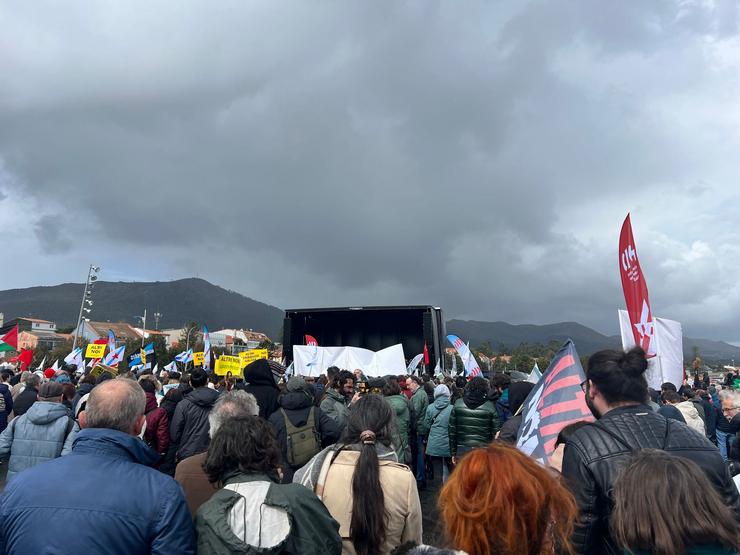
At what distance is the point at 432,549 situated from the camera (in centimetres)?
153

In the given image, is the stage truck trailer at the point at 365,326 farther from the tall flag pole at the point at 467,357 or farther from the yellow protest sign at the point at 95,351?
the yellow protest sign at the point at 95,351

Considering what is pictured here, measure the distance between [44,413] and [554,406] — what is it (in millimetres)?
4323

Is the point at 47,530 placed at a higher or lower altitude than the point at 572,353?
lower

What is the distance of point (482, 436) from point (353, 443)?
333 cm

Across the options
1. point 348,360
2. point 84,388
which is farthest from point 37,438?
point 348,360

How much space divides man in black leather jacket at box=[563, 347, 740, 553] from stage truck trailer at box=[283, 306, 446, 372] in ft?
61.0

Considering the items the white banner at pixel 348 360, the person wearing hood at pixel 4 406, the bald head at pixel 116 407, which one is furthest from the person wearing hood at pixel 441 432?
the white banner at pixel 348 360

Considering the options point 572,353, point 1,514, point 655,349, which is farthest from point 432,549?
point 655,349

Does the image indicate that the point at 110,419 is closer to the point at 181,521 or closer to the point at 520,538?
the point at 181,521

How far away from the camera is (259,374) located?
5566 millimetres

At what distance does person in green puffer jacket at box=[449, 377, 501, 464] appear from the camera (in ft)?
18.9

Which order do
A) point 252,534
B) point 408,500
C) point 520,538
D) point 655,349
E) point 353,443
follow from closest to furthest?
point 520,538, point 252,534, point 408,500, point 353,443, point 655,349

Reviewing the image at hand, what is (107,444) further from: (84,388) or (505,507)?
(84,388)

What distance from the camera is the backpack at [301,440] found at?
4.50 m
